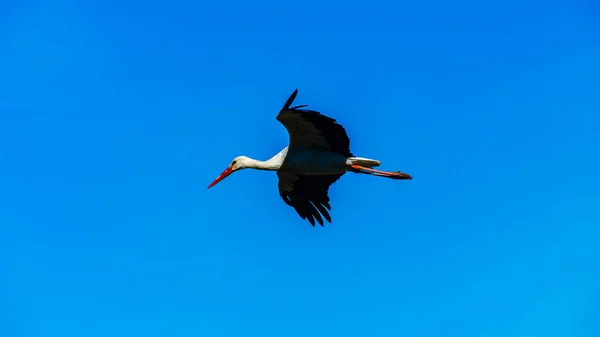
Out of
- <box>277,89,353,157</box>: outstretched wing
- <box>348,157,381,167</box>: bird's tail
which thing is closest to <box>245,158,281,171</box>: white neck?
<box>277,89,353,157</box>: outstretched wing

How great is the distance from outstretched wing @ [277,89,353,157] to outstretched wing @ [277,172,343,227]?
3.23ft

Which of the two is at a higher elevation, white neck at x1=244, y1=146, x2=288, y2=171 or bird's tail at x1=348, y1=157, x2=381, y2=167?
white neck at x1=244, y1=146, x2=288, y2=171

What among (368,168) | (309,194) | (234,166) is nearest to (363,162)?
(368,168)

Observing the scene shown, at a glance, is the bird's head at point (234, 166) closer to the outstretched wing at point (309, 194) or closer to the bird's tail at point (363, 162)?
the outstretched wing at point (309, 194)

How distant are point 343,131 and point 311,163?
755mm

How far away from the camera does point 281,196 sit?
13.6 metres

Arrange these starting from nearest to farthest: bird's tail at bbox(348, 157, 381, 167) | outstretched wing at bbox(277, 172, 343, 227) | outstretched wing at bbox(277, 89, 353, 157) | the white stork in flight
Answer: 1. outstretched wing at bbox(277, 89, 353, 157)
2. the white stork in flight
3. bird's tail at bbox(348, 157, 381, 167)
4. outstretched wing at bbox(277, 172, 343, 227)

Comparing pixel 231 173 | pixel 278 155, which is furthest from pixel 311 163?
pixel 231 173

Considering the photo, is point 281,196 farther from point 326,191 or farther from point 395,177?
point 395,177

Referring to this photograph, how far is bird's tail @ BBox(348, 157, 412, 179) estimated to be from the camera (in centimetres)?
1243

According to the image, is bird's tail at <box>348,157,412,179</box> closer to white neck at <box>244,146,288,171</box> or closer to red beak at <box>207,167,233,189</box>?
white neck at <box>244,146,288,171</box>

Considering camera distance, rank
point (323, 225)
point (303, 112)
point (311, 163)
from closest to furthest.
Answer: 1. point (303, 112)
2. point (311, 163)
3. point (323, 225)

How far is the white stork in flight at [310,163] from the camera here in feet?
38.8

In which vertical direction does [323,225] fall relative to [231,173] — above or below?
below
